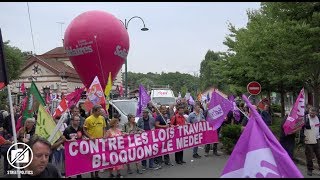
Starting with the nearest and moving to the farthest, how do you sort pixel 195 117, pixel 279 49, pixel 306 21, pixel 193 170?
pixel 193 170 → pixel 195 117 → pixel 306 21 → pixel 279 49

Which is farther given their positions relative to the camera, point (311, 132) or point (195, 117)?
point (195, 117)

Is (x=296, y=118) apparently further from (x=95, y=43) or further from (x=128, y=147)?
(x=95, y=43)

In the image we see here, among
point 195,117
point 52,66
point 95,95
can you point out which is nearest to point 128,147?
point 95,95

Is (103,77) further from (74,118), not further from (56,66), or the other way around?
(56,66)

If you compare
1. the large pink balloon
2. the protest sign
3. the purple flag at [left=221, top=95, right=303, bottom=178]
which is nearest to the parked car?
the large pink balloon

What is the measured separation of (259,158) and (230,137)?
33.8ft

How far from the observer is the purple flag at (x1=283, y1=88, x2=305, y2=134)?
34.9ft

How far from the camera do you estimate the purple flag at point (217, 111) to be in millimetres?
13906

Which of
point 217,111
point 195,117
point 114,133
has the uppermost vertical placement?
point 217,111

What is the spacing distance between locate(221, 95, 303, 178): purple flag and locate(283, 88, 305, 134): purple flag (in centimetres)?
656

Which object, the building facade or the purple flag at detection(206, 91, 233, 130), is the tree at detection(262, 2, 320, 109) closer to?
the purple flag at detection(206, 91, 233, 130)

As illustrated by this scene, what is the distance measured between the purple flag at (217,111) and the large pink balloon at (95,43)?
10132 mm

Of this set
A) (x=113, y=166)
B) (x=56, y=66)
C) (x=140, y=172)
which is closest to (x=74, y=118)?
(x=113, y=166)

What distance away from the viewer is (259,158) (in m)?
4.19
